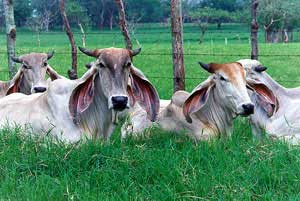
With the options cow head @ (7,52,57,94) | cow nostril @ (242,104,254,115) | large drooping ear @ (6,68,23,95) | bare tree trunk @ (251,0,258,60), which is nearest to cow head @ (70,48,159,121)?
cow nostril @ (242,104,254,115)

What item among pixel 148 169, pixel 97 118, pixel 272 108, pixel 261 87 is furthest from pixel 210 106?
pixel 148 169

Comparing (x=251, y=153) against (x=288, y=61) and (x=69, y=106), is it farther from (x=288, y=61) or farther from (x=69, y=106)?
(x=288, y=61)

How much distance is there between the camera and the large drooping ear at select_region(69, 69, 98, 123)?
5.52m

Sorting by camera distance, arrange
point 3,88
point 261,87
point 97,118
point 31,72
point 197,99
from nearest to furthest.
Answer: point 97,118 < point 197,99 < point 261,87 < point 31,72 < point 3,88

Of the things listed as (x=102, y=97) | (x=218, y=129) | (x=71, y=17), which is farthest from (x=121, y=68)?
(x=71, y=17)

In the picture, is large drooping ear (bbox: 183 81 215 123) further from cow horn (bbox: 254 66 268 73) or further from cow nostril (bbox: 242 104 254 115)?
cow horn (bbox: 254 66 268 73)

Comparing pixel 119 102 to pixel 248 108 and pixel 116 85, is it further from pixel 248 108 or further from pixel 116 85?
pixel 248 108

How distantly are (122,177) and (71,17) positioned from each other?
4871cm

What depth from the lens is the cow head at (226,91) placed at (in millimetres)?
5477

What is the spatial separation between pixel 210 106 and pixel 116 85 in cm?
114

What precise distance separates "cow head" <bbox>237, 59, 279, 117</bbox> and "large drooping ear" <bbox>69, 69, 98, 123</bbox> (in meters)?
1.57

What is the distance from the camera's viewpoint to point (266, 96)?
6215mm

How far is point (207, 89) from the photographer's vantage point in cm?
590

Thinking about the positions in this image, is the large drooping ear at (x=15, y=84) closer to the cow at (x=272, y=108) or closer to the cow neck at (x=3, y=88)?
the cow neck at (x=3, y=88)
